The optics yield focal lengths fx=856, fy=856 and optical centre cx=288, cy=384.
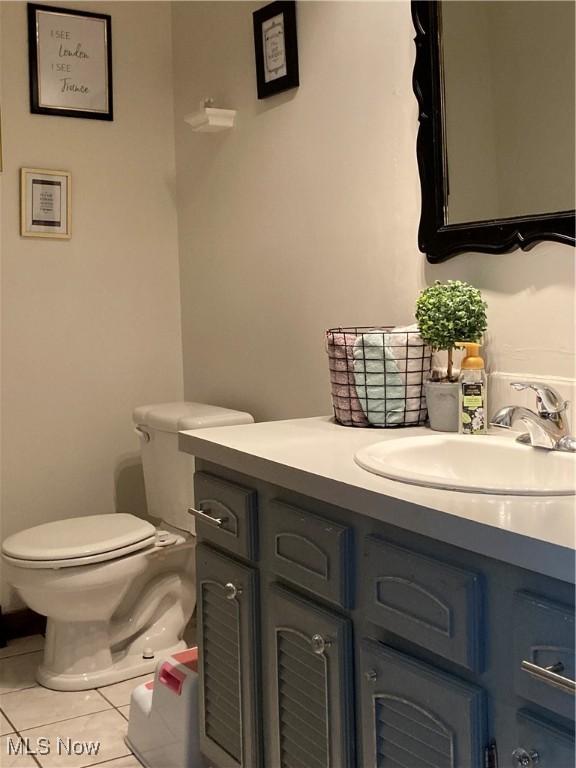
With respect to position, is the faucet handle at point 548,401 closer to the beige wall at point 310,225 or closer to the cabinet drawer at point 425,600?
the beige wall at point 310,225

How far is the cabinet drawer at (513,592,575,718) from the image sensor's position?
101 cm

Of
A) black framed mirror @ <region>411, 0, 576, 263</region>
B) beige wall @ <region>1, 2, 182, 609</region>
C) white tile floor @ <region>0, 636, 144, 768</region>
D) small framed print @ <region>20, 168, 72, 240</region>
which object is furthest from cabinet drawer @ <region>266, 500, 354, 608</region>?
small framed print @ <region>20, 168, 72, 240</region>

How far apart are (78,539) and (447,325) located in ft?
4.38

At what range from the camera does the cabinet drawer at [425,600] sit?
1.15 meters

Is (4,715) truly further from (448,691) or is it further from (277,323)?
(448,691)

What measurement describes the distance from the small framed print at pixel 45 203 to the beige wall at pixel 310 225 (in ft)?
1.37

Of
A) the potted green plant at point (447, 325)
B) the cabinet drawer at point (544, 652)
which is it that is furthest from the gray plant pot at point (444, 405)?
the cabinet drawer at point (544, 652)

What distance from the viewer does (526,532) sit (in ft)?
3.47

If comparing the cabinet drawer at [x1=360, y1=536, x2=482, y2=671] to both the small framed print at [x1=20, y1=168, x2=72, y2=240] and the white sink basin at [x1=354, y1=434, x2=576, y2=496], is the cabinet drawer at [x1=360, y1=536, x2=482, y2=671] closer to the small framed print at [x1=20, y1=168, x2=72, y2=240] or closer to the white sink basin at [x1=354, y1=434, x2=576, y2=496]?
the white sink basin at [x1=354, y1=434, x2=576, y2=496]

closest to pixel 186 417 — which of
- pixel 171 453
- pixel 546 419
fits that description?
pixel 171 453

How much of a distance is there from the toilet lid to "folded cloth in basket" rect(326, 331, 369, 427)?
2.95 feet

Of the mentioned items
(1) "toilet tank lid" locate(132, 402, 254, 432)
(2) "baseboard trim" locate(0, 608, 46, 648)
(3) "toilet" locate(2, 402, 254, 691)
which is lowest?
(2) "baseboard trim" locate(0, 608, 46, 648)

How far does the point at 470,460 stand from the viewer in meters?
1.66

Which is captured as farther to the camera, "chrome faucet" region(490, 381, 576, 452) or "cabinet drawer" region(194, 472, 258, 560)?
"cabinet drawer" region(194, 472, 258, 560)
